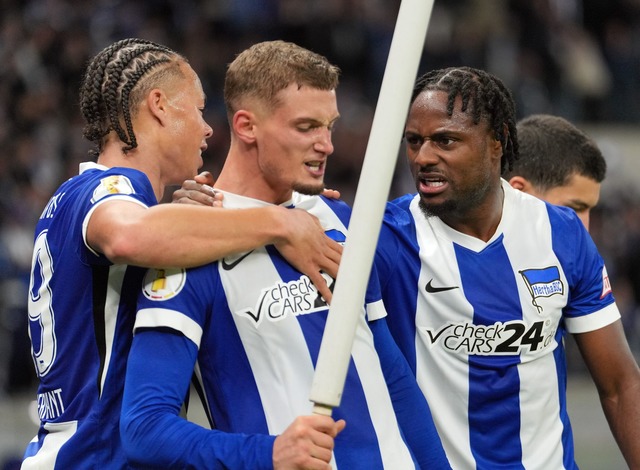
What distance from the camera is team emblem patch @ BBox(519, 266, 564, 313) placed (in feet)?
12.8

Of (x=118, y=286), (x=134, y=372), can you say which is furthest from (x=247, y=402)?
(x=118, y=286)

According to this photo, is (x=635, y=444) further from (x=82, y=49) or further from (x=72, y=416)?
(x=82, y=49)

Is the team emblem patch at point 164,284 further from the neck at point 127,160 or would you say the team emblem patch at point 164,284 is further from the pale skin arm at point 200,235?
the neck at point 127,160

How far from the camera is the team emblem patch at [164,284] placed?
311 centimetres

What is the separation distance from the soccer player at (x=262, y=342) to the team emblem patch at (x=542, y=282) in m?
0.71

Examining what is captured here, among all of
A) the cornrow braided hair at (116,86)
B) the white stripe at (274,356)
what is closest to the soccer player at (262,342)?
the white stripe at (274,356)

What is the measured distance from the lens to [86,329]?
11.1ft

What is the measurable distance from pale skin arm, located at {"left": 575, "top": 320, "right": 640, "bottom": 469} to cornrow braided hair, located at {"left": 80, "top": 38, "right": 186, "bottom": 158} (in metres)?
1.77

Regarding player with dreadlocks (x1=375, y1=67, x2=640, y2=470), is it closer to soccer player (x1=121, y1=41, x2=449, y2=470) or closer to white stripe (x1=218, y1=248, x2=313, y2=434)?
soccer player (x1=121, y1=41, x2=449, y2=470)

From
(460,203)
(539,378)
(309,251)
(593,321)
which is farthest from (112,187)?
(593,321)

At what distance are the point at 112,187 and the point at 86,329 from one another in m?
0.45

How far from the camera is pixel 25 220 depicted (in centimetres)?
1060

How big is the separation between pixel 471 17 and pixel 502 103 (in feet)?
38.7

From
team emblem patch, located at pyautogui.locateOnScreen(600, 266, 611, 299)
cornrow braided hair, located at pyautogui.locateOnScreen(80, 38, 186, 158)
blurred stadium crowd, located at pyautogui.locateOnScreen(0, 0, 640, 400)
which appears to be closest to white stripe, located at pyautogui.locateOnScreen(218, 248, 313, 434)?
cornrow braided hair, located at pyautogui.locateOnScreen(80, 38, 186, 158)
